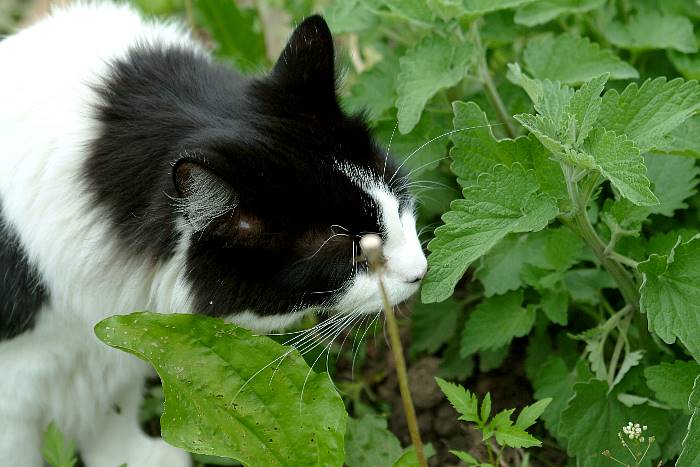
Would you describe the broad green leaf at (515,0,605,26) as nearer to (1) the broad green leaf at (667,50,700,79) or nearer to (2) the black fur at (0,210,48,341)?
(1) the broad green leaf at (667,50,700,79)

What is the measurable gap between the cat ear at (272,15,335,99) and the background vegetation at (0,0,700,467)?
0.58 ft

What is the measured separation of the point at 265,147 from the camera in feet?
4.71

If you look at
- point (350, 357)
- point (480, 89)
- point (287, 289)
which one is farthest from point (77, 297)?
point (480, 89)

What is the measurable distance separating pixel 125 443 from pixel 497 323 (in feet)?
3.00

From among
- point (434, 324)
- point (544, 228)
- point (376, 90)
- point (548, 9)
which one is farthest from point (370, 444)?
point (548, 9)

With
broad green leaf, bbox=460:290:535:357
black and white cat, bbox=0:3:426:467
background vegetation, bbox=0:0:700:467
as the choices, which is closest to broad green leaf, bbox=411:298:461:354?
background vegetation, bbox=0:0:700:467

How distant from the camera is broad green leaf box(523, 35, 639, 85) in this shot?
190cm

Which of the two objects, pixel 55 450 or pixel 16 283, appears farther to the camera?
pixel 55 450

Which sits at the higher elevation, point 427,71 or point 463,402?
point 427,71

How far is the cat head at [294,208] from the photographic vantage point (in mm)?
1416

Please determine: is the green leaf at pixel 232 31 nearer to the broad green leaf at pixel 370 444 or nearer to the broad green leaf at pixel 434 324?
the broad green leaf at pixel 434 324

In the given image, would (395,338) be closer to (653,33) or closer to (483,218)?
(483,218)

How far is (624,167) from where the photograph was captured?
138 centimetres

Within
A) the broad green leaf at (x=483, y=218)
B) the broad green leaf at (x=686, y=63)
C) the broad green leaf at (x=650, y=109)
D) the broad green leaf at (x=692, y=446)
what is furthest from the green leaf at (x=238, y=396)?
the broad green leaf at (x=686, y=63)
